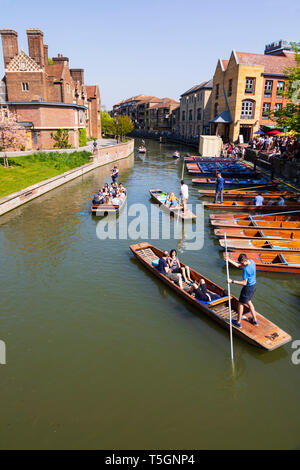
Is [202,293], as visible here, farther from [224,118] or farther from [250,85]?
[250,85]

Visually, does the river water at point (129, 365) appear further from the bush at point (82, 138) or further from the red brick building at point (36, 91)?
the bush at point (82, 138)

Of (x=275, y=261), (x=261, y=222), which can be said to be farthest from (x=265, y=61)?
(x=275, y=261)

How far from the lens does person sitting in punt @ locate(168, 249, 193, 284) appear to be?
1157 centimetres

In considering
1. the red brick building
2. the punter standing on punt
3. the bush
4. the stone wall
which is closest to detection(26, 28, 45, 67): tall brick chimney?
the red brick building

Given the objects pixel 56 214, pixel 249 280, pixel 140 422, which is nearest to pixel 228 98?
pixel 56 214

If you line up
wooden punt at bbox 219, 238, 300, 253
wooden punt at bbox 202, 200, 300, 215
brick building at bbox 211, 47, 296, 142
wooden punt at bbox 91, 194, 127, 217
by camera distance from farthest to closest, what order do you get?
1. brick building at bbox 211, 47, 296, 142
2. wooden punt at bbox 91, 194, 127, 217
3. wooden punt at bbox 202, 200, 300, 215
4. wooden punt at bbox 219, 238, 300, 253

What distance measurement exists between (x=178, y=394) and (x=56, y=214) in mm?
16131

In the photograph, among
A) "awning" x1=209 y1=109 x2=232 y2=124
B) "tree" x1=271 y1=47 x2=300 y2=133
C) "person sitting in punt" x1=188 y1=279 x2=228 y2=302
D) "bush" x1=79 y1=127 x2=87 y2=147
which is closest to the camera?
"person sitting in punt" x1=188 y1=279 x2=228 y2=302

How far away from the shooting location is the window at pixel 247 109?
50688mm

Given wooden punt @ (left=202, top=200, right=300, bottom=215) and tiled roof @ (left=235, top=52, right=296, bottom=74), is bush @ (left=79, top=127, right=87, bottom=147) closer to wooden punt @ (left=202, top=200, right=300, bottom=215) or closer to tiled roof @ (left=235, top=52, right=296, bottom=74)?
tiled roof @ (left=235, top=52, right=296, bottom=74)

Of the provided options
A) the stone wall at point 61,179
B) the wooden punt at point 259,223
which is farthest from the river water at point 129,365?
the stone wall at point 61,179

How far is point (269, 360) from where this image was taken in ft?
27.9

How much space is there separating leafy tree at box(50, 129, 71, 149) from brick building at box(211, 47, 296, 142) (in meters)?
23.8

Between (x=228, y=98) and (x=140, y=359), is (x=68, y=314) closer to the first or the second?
(x=140, y=359)
